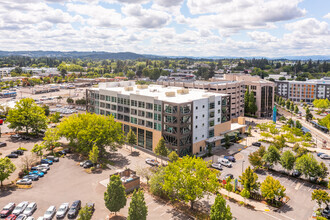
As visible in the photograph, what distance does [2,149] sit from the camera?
79.1 m

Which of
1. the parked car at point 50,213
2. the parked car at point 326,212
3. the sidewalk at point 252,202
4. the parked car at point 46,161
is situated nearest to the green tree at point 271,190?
the sidewalk at point 252,202

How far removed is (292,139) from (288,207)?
31.9 metres

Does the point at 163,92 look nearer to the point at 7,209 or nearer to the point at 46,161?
the point at 46,161

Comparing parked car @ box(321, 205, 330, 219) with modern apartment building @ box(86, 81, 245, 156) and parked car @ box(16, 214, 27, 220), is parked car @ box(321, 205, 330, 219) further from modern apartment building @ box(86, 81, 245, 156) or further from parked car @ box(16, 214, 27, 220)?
parked car @ box(16, 214, 27, 220)

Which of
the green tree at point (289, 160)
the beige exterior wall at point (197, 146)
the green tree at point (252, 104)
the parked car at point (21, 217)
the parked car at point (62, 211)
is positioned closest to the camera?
the parked car at point (21, 217)

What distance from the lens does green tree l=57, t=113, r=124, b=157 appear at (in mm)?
69500

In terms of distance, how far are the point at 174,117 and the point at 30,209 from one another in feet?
135

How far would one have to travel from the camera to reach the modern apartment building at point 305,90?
17354 cm

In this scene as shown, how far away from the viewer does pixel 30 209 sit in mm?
45000

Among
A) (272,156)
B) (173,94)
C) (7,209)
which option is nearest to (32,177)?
(7,209)

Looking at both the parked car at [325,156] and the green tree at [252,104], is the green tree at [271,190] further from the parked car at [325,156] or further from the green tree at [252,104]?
the green tree at [252,104]

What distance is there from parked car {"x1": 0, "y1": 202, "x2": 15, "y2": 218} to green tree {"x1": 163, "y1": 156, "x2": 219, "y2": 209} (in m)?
28.1

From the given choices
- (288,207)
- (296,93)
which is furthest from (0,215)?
(296,93)

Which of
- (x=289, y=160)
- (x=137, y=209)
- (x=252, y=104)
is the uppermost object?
(x=252, y=104)
